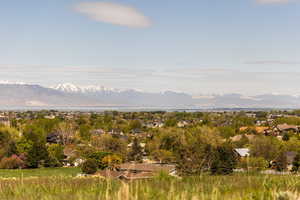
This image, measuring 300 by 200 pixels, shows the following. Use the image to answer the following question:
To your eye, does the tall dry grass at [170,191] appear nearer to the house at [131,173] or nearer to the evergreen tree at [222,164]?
the house at [131,173]

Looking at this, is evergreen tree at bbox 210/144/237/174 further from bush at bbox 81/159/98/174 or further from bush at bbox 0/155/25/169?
bush at bbox 0/155/25/169

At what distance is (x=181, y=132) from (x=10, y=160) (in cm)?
3298

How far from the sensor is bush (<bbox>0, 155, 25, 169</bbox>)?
211 ft

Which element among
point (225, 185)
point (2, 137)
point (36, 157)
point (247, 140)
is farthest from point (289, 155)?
point (225, 185)

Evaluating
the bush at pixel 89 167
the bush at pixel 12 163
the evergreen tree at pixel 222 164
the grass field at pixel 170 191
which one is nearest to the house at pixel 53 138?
the bush at pixel 12 163

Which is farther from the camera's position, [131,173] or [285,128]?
[285,128]

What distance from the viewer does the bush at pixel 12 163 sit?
6431cm

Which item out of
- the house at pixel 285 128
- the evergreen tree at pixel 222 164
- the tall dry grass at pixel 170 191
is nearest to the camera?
the tall dry grass at pixel 170 191

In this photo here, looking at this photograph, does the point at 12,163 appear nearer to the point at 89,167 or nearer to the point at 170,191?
the point at 89,167

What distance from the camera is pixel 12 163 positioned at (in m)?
65.3


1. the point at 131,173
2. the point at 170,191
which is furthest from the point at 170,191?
the point at 131,173

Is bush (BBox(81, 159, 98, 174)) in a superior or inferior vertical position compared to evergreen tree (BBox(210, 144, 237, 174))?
inferior

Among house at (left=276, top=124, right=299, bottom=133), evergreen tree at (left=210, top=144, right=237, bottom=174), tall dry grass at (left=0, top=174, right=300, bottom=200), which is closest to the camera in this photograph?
tall dry grass at (left=0, top=174, right=300, bottom=200)

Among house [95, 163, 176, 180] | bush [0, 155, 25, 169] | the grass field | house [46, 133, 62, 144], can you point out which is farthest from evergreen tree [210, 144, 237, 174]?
house [46, 133, 62, 144]
